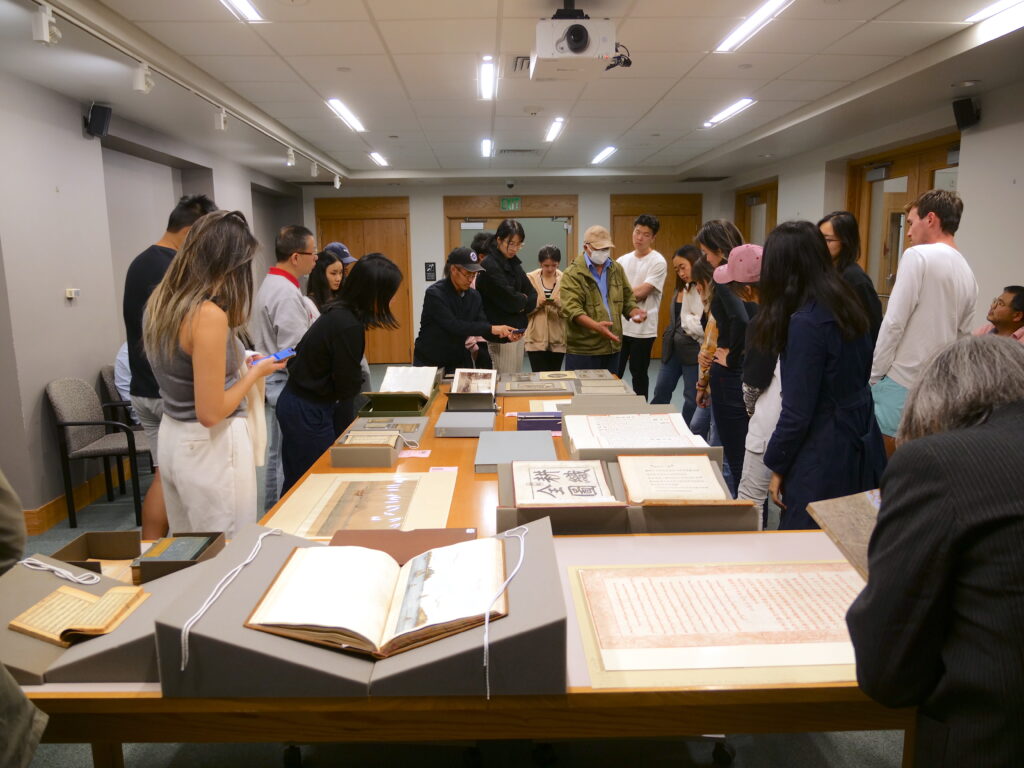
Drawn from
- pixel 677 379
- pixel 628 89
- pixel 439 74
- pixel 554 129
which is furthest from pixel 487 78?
pixel 677 379

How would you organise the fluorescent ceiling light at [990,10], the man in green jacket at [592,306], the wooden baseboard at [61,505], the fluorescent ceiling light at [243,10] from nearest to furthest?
the fluorescent ceiling light at [243,10] < the fluorescent ceiling light at [990,10] < the wooden baseboard at [61,505] < the man in green jacket at [592,306]

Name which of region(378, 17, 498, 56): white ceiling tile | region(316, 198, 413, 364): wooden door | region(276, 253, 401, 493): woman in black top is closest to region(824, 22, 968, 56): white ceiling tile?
region(378, 17, 498, 56): white ceiling tile

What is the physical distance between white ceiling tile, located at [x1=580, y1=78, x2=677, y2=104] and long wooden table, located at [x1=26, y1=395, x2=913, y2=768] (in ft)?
15.1

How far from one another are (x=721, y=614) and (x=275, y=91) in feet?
16.5

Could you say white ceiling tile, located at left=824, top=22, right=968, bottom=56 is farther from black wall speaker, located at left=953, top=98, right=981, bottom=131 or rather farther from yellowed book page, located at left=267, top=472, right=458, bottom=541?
yellowed book page, located at left=267, top=472, right=458, bottom=541

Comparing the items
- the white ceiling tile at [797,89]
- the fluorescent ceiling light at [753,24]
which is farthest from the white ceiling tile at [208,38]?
the white ceiling tile at [797,89]

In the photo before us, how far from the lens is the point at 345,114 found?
587 cm

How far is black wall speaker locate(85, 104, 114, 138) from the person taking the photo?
461cm

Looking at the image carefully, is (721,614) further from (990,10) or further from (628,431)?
(990,10)

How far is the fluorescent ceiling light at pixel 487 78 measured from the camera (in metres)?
4.47

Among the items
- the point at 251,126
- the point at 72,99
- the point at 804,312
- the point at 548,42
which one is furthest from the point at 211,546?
the point at 251,126

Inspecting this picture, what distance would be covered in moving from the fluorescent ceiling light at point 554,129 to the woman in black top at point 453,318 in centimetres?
294

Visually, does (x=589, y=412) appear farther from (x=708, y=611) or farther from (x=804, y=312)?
(x=708, y=611)

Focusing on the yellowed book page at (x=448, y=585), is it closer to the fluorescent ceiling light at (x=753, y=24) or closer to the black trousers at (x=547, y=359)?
the fluorescent ceiling light at (x=753, y=24)
